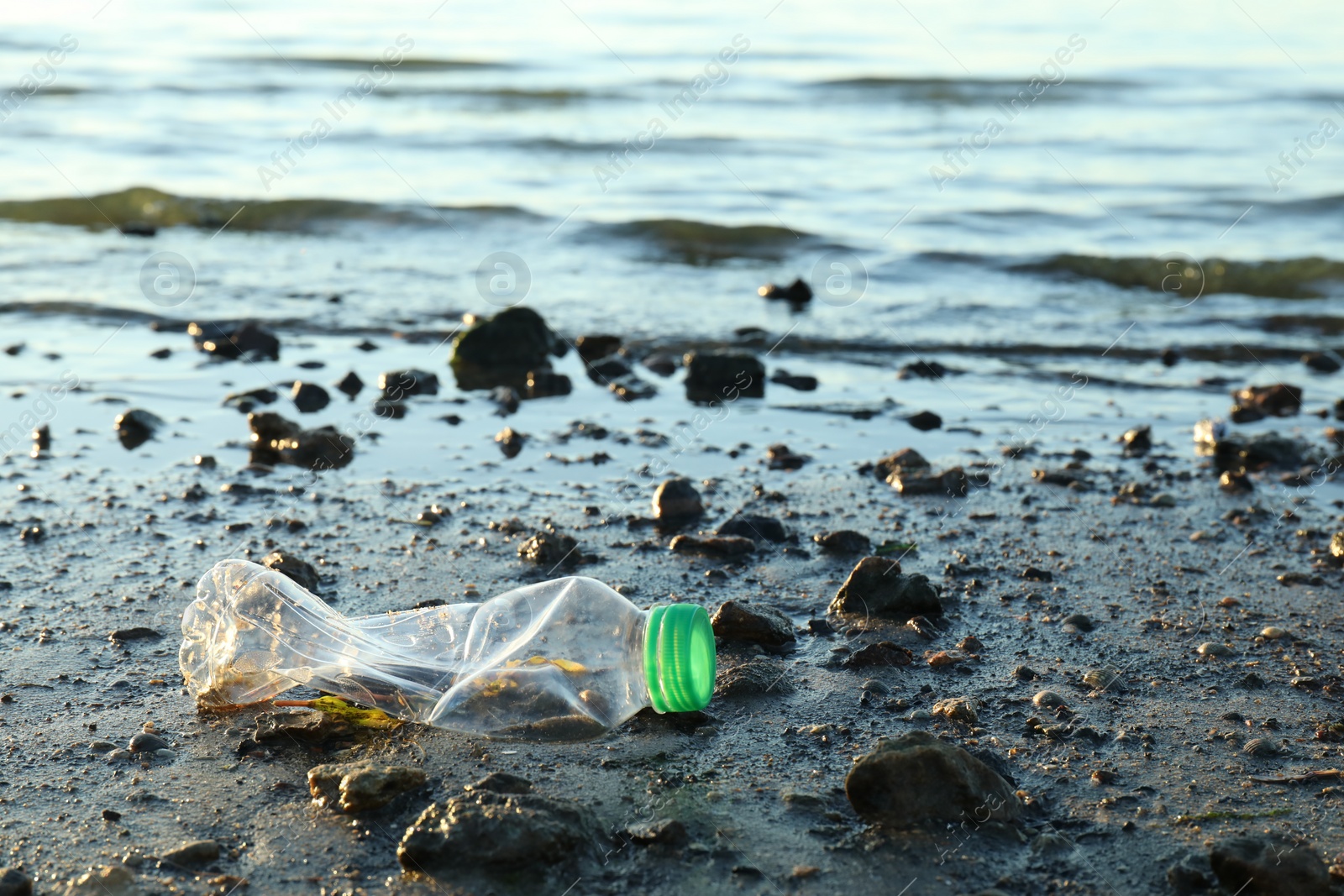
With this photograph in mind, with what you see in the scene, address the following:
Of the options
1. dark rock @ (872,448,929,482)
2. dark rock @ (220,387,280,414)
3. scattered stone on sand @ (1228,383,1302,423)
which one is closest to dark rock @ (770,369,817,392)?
dark rock @ (872,448,929,482)

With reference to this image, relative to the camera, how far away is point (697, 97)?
16.7 metres

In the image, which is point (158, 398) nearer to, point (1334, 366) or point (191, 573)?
point (191, 573)

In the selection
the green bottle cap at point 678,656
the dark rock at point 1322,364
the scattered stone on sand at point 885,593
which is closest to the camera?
the green bottle cap at point 678,656

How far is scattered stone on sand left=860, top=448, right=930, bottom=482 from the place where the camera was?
456 centimetres

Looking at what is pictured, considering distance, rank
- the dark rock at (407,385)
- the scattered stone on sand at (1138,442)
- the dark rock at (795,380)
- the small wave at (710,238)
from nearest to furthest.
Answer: the scattered stone on sand at (1138,442) → the dark rock at (407,385) → the dark rock at (795,380) → the small wave at (710,238)

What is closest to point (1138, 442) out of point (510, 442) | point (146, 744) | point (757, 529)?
point (757, 529)

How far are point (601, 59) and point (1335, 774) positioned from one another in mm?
20105

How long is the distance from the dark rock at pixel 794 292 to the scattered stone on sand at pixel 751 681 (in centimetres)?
517

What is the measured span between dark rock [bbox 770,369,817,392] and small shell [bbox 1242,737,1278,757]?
11.3 ft

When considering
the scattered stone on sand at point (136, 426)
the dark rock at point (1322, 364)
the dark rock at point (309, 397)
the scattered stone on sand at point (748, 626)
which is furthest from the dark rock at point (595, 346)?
the dark rock at point (1322, 364)

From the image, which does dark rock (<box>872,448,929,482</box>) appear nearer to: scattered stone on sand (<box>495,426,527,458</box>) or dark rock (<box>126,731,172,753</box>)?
scattered stone on sand (<box>495,426,527,458</box>)

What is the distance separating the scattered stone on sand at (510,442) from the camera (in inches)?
191

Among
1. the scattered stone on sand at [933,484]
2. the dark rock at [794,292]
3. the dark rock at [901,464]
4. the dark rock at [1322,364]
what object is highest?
the dark rock at [794,292]

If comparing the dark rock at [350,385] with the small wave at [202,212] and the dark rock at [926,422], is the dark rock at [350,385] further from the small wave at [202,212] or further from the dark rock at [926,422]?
the small wave at [202,212]
